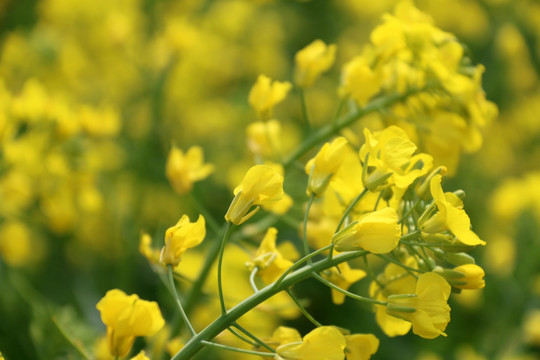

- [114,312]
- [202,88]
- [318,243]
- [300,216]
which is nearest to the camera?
[114,312]

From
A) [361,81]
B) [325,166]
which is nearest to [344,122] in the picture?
[361,81]

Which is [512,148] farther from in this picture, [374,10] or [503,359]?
[503,359]

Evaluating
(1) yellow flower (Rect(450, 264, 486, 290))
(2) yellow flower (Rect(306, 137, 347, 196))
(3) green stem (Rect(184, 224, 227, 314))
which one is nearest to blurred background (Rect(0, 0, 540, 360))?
(3) green stem (Rect(184, 224, 227, 314))

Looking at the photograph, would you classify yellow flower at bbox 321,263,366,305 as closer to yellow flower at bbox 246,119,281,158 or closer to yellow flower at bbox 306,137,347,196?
A: yellow flower at bbox 306,137,347,196

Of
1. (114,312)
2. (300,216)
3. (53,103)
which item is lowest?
(300,216)

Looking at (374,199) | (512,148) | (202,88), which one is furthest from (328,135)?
(512,148)

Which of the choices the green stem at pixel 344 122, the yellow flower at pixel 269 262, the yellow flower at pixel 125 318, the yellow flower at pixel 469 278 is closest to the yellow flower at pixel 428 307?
the yellow flower at pixel 469 278

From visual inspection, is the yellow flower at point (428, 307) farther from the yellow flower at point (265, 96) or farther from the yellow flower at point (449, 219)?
the yellow flower at point (265, 96)
